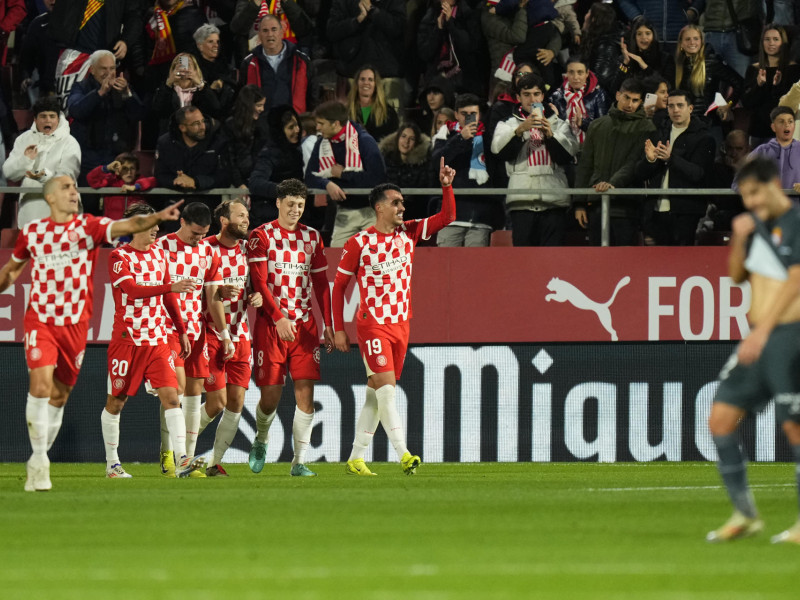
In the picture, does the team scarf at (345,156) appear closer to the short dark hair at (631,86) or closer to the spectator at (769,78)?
the short dark hair at (631,86)

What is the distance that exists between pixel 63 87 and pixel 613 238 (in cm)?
685

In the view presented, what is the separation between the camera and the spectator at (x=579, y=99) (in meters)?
17.3

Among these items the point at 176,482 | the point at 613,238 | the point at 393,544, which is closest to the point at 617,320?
the point at 613,238

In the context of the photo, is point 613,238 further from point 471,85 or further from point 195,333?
point 195,333

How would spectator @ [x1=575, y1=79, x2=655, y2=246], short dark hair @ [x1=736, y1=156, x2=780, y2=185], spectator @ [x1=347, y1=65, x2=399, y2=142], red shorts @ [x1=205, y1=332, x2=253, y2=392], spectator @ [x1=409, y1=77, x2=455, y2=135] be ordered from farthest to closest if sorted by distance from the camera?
spectator @ [x1=409, y1=77, x2=455, y2=135] → spectator @ [x1=347, y1=65, x2=399, y2=142] → spectator @ [x1=575, y1=79, x2=655, y2=246] → red shorts @ [x1=205, y1=332, x2=253, y2=392] → short dark hair @ [x1=736, y1=156, x2=780, y2=185]

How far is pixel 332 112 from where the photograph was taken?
16.3 meters

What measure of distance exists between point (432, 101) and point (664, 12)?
11.3 feet

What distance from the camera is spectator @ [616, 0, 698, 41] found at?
19.2 metres

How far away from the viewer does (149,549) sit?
7.77 metres

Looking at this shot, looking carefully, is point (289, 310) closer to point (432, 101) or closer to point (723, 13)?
point (432, 101)

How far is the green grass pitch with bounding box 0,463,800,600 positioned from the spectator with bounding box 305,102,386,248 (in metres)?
4.91

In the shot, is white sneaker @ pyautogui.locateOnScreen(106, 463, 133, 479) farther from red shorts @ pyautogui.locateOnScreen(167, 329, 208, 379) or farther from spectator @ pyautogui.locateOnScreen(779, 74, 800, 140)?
spectator @ pyautogui.locateOnScreen(779, 74, 800, 140)

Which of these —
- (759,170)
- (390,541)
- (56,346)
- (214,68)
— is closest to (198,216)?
(56,346)

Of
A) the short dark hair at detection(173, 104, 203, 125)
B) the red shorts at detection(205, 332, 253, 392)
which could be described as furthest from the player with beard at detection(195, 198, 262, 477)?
the short dark hair at detection(173, 104, 203, 125)
